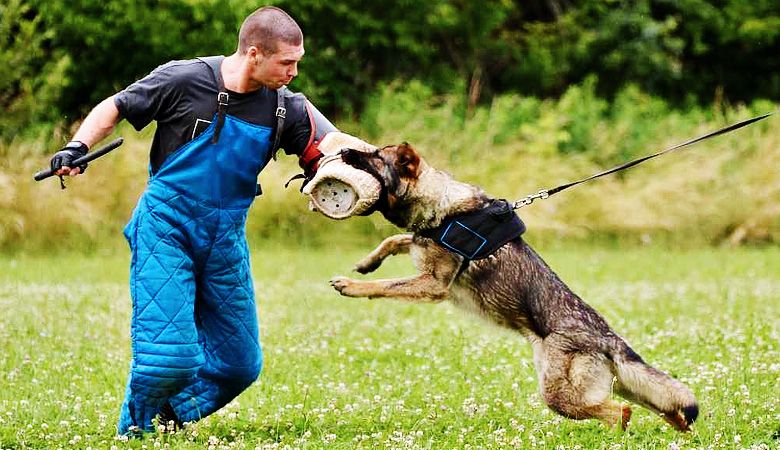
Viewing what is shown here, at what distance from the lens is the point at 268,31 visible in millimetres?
5152

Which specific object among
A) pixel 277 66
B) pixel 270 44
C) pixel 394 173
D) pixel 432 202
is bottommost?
pixel 432 202

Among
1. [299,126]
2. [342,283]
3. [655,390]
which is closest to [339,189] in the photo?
[299,126]

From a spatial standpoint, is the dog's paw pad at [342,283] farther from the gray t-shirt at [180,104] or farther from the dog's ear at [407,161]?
the gray t-shirt at [180,104]

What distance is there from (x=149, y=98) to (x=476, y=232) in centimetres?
185

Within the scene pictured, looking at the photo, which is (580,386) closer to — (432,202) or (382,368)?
(432,202)

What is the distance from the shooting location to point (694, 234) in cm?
1725

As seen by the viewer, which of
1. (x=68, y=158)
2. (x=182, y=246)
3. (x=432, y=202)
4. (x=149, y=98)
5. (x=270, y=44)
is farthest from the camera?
(x=432, y=202)

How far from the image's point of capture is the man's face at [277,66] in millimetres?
5191

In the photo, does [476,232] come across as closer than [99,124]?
No

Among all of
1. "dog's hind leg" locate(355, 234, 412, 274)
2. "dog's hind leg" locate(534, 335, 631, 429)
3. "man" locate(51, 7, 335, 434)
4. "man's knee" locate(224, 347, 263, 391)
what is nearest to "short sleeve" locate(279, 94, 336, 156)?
"man" locate(51, 7, 335, 434)

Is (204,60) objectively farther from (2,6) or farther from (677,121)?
(677,121)

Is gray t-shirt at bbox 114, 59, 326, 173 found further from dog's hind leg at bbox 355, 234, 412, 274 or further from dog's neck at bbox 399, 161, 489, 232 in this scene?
dog's hind leg at bbox 355, 234, 412, 274

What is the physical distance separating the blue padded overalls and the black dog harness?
1.06m

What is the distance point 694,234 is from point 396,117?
206 inches
